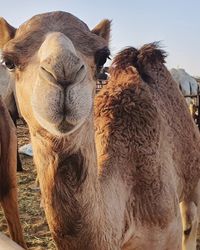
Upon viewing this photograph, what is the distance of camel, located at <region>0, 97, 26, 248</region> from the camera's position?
3.17 metres

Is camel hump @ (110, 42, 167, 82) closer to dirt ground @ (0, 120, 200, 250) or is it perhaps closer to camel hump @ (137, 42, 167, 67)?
camel hump @ (137, 42, 167, 67)

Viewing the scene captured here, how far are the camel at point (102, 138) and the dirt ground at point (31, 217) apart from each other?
1.48m

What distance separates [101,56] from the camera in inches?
65.9

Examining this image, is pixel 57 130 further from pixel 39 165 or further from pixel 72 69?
pixel 39 165

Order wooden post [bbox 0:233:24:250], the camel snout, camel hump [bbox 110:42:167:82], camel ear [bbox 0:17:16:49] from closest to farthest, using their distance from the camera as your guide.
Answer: the camel snout < wooden post [bbox 0:233:24:250] < camel ear [bbox 0:17:16:49] < camel hump [bbox 110:42:167:82]

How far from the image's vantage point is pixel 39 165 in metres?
1.63

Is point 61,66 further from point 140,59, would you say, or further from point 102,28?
point 140,59

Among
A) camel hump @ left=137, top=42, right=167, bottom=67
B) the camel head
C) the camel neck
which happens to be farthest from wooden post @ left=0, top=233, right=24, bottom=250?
camel hump @ left=137, top=42, right=167, bottom=67

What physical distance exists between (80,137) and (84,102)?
0.22 meters

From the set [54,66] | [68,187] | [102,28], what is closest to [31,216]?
A: [102,28]

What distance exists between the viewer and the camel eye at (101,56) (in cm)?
165

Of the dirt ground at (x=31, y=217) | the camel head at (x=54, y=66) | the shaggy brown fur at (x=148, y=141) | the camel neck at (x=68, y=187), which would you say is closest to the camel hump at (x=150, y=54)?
the shaggy brown fur at (x=148, y=141)

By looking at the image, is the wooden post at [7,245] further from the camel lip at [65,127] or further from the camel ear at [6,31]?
the camel ear at [6,31]

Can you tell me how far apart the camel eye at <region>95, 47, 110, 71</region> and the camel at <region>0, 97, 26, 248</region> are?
5.69 ft
